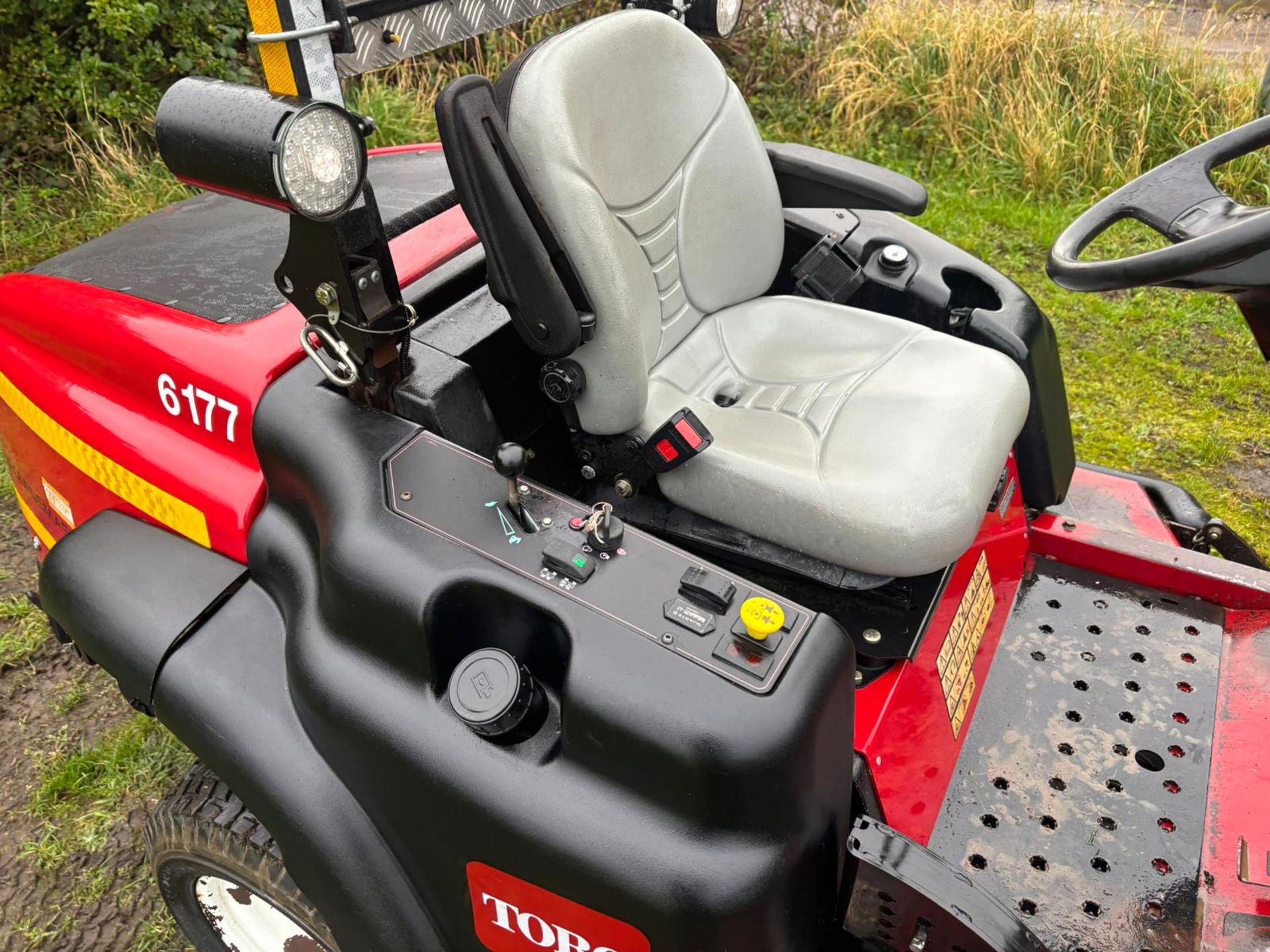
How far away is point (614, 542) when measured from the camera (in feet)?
4.23

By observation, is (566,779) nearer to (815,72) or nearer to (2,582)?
(2,582)

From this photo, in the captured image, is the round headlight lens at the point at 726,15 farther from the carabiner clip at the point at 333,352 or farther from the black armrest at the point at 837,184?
the carabiner clip at the point at 333,352

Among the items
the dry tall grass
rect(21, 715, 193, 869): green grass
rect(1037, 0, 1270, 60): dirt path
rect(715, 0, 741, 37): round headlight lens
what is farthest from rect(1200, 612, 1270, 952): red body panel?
rect(1037, 0, 1270, 60): dirt path

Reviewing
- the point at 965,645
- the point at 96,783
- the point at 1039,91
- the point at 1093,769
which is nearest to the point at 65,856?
the point at 96,783

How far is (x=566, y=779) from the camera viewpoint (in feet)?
3.98

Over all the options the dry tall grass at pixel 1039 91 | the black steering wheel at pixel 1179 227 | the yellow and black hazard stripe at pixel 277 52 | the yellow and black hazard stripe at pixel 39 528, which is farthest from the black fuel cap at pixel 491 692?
the dry tall grass at pixel 1039 91

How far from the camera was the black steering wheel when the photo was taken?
4.29 feet

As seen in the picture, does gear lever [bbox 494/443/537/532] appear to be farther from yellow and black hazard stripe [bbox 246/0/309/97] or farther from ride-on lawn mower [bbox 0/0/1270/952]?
yellow and black hazard stripe [bbox 246/0/309/97]

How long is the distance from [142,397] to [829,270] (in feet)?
4.58

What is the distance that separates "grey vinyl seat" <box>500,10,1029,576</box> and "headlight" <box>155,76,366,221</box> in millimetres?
380

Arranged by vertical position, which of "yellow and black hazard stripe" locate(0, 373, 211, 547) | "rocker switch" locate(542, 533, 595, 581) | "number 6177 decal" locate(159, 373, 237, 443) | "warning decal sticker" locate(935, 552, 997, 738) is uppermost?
"number 6177 decal" locate(159, 373, 237, 443)

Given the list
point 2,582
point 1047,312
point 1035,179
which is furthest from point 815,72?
point 2,582

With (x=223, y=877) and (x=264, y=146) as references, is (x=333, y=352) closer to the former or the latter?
(x=264, y=146)

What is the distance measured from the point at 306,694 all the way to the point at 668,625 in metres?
0.51
